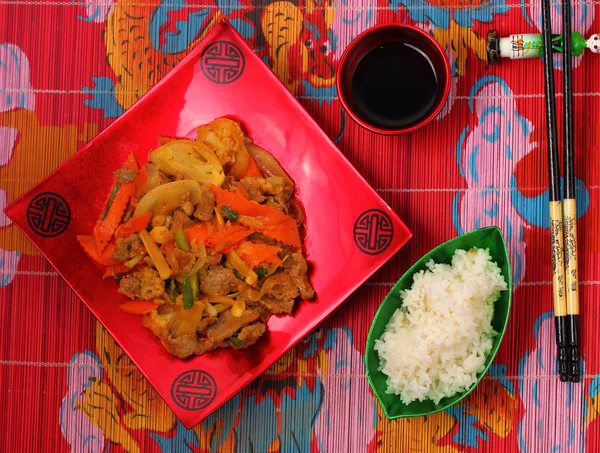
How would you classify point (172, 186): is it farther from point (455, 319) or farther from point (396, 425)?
point (396, 425)

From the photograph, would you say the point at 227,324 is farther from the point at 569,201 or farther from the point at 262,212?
the point at 569,201

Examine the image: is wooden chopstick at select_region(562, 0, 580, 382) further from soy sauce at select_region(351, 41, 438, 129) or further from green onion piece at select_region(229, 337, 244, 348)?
green onion piece at select_region(229, 337, 244, 348)

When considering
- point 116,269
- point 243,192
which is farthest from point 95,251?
point 243,192

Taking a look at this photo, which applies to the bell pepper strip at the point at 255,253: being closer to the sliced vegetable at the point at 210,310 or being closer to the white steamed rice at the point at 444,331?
the sliced vegetable at the point at 210,310

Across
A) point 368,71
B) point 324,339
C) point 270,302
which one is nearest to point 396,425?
point 324,339

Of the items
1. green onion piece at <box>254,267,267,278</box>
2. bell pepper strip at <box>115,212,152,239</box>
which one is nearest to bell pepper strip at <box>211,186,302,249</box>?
green onion piece at <box>254,267,267,278</box>

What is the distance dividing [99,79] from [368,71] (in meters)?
0.98

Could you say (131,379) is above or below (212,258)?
below

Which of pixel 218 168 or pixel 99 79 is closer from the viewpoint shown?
pixel 218 168

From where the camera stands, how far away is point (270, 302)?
1920 mm

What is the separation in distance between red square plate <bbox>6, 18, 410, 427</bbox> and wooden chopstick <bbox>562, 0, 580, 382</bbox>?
1.77 feet

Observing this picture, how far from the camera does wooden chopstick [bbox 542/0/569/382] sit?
1896 millimetres

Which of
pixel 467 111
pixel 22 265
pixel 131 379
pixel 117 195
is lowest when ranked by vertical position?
pixel 131 379

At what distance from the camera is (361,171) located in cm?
208
